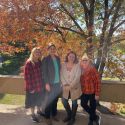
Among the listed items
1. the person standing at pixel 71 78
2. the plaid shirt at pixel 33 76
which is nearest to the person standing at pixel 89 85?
the person standing at pixel 71 78

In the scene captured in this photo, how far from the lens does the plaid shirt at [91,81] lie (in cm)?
675

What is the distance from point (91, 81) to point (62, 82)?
2.03 ft

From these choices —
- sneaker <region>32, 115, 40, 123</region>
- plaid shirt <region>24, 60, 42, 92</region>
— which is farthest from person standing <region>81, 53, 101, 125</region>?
sneaker <region>32, 115, 40, 123</region>

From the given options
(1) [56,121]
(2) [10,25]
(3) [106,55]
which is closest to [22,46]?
(2) [10,25]

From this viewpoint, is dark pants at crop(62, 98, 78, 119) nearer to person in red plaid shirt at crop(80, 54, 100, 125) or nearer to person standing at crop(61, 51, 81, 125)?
person standing at crop(61, 51, 81, 125)

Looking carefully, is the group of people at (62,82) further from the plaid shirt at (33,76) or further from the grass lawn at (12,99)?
the grass lawn at (12,99)

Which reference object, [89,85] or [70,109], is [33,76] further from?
[89,85]

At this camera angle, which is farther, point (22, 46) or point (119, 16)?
point (22, 46)

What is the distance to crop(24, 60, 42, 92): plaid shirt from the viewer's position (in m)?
7.02

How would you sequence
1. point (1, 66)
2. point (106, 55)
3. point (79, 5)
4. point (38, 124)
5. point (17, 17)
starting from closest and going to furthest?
point (38, 124)
point (17, 17)
point (106, 55)
point (79, 5)
point (1, 66)

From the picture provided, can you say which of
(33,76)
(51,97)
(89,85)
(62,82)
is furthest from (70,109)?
(33,76)

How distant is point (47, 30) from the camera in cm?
1106

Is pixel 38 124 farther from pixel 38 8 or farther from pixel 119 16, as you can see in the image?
pixel 119 16

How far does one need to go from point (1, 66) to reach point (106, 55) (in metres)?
18.8
